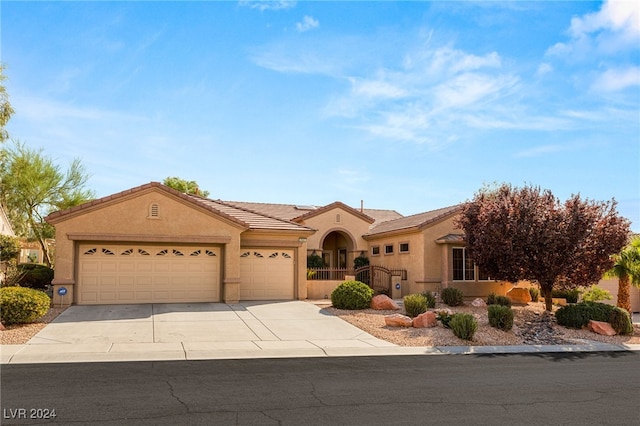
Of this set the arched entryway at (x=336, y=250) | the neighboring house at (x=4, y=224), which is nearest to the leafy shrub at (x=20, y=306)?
the neighboring house at (x=4, y=224)

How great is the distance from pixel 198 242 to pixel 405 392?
45.1ft

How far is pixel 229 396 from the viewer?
8688mm

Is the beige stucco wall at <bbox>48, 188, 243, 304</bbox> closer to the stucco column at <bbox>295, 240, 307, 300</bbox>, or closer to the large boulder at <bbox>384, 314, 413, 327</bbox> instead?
the stucco column at <bbox>295, 240, 307, 300</bbox>

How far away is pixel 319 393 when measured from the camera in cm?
905

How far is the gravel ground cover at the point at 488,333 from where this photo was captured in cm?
1580

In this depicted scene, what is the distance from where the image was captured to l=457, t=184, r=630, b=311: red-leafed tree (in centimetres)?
1905

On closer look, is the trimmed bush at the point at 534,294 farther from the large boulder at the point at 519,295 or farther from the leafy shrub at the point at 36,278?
the leafy shrub at the point at 36,278

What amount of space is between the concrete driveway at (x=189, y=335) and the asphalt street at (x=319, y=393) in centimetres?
114

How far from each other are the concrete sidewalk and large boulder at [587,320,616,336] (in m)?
1.56

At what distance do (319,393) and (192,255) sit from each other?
1383 cm

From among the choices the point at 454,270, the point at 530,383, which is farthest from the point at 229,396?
the point at 454,270

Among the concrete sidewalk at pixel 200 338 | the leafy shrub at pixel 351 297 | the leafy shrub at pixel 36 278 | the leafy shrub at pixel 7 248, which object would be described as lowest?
the concrete sidewalk at pixel 200 338

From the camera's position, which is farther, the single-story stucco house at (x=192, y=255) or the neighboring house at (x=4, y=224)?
the neighboring house at (x=4, y=224)

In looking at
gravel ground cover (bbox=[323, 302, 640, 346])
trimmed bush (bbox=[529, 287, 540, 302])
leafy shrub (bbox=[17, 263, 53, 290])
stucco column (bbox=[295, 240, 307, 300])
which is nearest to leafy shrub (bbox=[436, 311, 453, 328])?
gravel ground cover (bbox=[323, 302, 640, 346])
